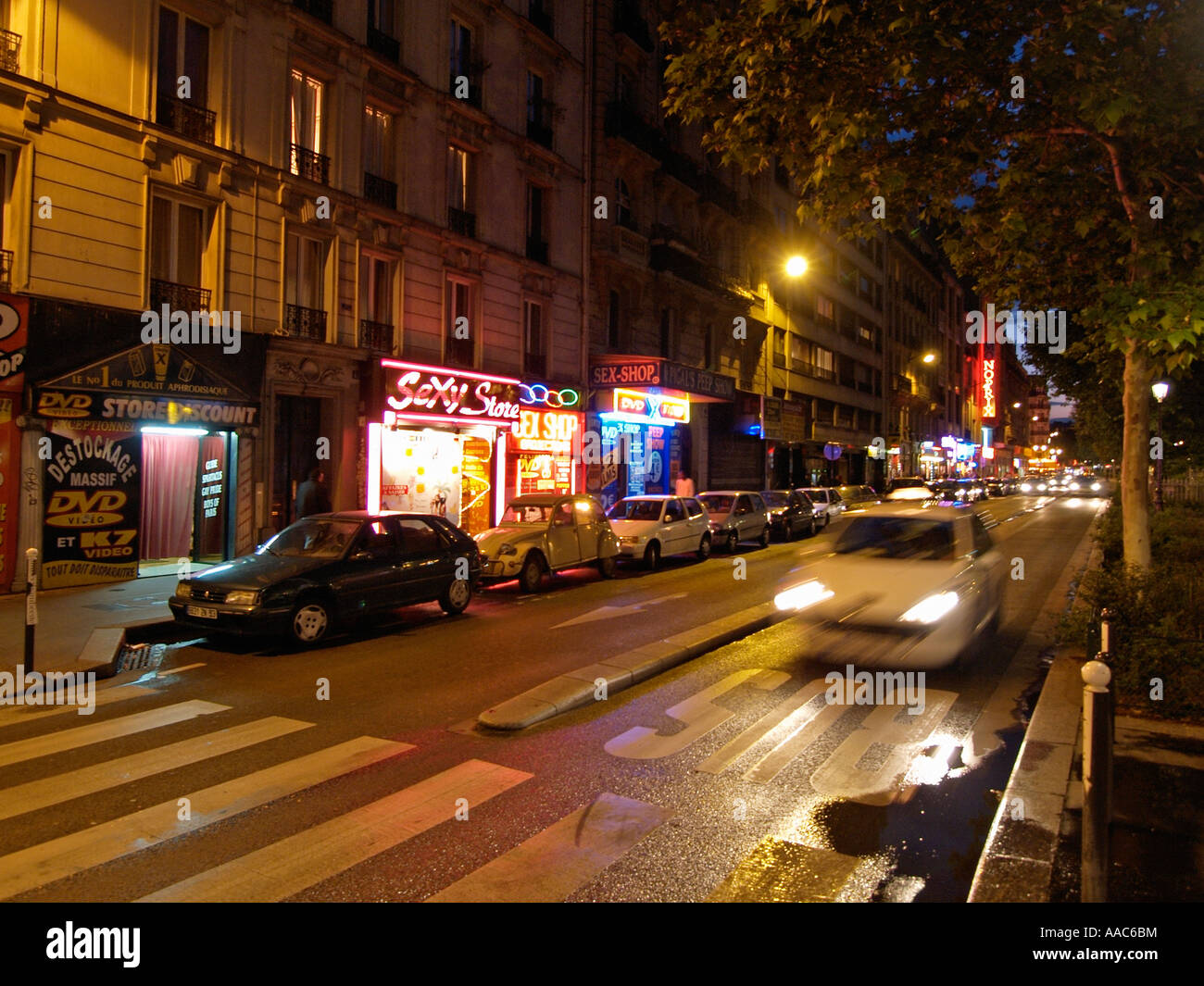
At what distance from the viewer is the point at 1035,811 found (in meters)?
4.78

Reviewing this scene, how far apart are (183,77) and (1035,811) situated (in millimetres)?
17195

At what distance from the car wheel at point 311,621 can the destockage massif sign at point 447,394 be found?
874 cm

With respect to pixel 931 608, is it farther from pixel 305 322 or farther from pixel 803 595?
pixel 305 322

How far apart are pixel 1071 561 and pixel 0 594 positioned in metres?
21.3

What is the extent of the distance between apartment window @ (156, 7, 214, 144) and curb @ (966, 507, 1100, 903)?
631 inches

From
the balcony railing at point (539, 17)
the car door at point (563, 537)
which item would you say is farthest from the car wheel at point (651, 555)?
the balcony railing at point (539, 17)

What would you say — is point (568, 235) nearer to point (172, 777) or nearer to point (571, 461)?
point (571, 461)

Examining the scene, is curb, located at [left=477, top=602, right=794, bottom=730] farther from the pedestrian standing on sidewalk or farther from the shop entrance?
the shop entrance

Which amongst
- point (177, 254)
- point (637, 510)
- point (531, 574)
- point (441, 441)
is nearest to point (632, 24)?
point (441, 441)

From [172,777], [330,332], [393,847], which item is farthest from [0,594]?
[393,847]

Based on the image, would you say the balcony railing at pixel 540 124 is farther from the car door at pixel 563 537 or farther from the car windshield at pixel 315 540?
the car windshield at pixel 315 540

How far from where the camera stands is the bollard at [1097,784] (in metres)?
3.74

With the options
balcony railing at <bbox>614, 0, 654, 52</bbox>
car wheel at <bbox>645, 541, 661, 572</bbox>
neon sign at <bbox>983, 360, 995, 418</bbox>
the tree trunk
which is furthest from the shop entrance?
neon sign at <bbox>983, 360, 995, 418</bbox>

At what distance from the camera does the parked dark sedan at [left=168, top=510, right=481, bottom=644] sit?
9461 millimetres
